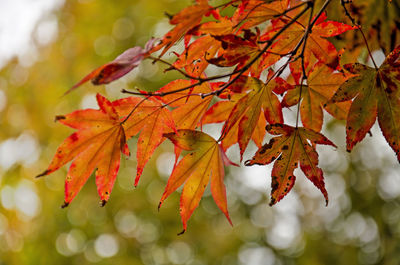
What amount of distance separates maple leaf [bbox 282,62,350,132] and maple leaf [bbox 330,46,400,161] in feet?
0.19

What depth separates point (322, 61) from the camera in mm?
524

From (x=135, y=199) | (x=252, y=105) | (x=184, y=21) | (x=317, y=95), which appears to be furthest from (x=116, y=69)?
(x=135, y=199)

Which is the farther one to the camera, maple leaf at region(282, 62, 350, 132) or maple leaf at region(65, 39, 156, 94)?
maple leaf at region(282, 62, 350, 132)

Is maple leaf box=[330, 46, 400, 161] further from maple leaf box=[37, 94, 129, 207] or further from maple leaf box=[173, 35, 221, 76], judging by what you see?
maple leaf box=[37, 94, 129, 207]

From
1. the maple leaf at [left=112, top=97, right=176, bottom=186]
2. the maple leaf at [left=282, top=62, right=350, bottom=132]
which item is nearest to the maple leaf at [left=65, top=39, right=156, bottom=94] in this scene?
the maple leaf at [left=112, top=97, right=176, bottom=186]

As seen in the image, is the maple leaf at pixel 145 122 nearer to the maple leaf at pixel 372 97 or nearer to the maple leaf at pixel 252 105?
the maple leaf at pixel 252 105

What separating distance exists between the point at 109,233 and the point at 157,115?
2137 mm

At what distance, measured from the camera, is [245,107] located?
19.4 inches

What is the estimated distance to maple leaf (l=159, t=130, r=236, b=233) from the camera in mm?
522

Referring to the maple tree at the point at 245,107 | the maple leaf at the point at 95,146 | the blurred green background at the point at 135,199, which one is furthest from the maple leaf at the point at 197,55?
the blurred green background at the point at 135,199

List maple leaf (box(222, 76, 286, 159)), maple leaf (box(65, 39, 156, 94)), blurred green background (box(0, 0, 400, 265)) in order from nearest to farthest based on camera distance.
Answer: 1. maple leaf (box(65, 39, 156, 94))
2. maple leaf (box(222, 76, 286, 159))
3. blurred green background (box(0, 0, 400, 265))

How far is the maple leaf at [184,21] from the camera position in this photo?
0.40m

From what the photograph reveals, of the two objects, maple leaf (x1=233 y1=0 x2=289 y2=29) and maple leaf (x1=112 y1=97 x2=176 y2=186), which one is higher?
maple leaf (x1=233 y1=0 x2=289 y2=29)

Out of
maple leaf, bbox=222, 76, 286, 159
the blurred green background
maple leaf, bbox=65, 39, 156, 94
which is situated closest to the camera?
maple leaf, bbox=65, 39, 156, 94
